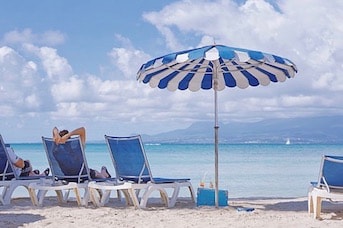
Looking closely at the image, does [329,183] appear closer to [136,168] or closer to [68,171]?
[136,168]

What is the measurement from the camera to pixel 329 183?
581cm

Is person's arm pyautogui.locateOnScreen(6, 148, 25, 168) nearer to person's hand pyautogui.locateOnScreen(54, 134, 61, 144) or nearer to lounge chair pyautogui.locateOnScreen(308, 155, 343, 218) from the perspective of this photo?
person's hand pyautogui.locateOnScreen(54, 134, 61, 144)

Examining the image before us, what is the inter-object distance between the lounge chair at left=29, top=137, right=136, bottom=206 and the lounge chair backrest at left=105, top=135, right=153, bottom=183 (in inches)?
9.8

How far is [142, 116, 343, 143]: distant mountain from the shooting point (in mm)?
87438

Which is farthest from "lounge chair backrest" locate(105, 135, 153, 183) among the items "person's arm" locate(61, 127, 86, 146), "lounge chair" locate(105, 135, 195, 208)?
"person's arm" locate(61, 127, 86, 146)

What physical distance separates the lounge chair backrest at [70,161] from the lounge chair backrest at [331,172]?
99.1 inches

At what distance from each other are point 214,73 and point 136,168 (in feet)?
4.43

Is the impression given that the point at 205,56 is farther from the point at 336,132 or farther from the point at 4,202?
the point at 336,132

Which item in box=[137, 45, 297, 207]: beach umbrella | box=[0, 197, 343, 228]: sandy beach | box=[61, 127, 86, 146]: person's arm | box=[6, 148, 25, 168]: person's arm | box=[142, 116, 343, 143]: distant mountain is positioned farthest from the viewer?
box=[142, 116, 343, 143]: distant mountain

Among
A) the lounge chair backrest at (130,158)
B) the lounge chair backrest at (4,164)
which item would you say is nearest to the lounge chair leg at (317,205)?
the lounge chair backrest at (130,158)

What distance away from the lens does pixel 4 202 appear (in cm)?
725

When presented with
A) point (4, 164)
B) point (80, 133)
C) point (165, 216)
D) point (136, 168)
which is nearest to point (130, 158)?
point (136, 168)

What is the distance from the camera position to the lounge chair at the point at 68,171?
686 centimetres

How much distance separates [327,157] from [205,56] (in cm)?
144
